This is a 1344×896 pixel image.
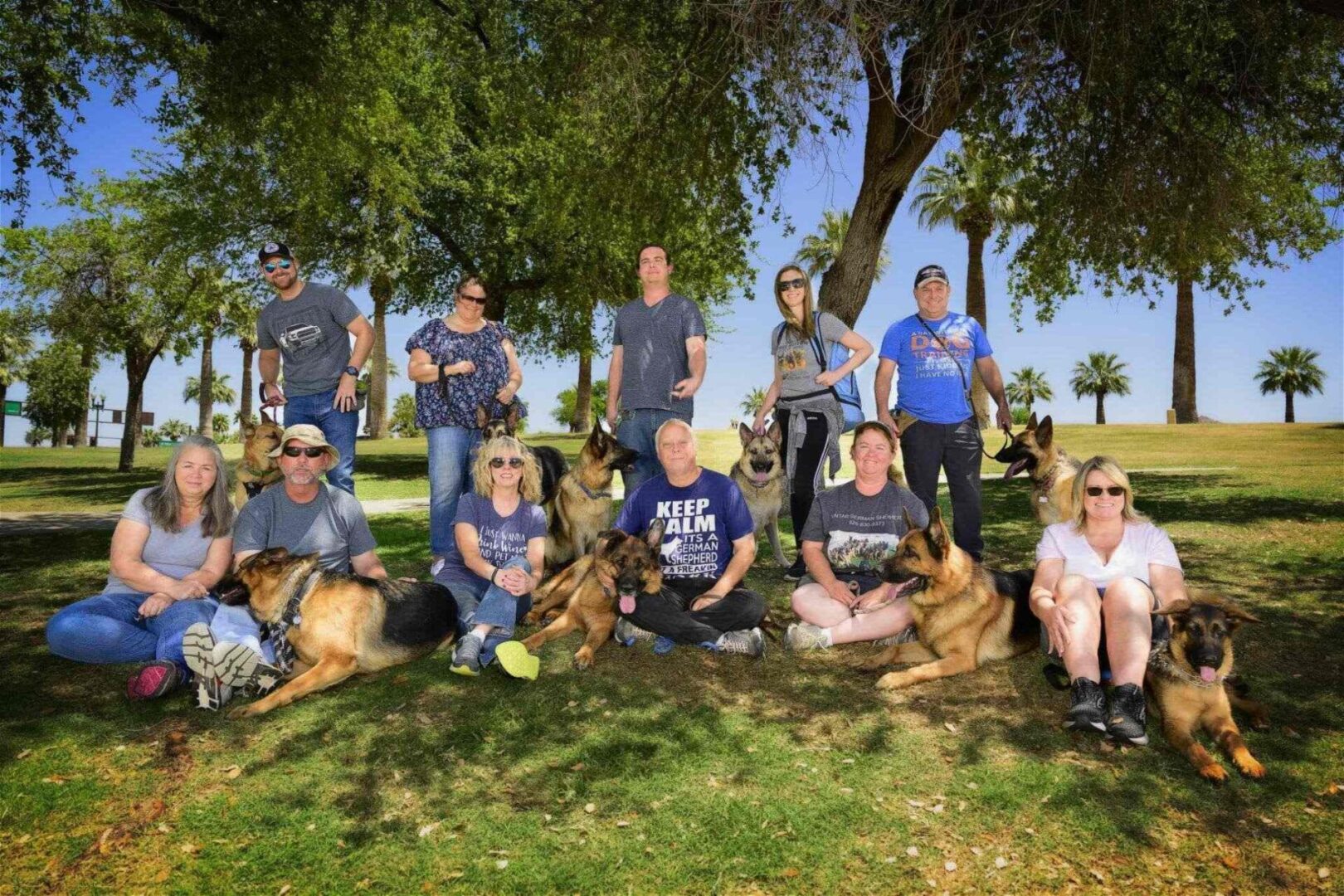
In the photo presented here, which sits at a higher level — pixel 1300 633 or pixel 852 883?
pixel 1300 633

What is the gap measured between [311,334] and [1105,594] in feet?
20.4

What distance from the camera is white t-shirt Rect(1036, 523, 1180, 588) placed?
4676 mm

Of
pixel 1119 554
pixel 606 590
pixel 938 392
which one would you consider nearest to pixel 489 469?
pixel 606 590

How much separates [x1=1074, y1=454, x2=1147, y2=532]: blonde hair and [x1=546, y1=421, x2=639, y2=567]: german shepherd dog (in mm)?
3417

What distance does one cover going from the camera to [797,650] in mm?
5777

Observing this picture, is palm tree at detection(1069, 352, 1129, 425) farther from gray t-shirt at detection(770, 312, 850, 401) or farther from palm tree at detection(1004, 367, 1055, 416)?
gray t-shirt at detection(770, 312, 850, 401)

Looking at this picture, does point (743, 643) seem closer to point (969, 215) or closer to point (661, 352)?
point (661, 352)

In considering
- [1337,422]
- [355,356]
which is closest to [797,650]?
[355,356]

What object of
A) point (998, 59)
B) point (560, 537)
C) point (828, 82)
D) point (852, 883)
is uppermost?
point (998, 59)

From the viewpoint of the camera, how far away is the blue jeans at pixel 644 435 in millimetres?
6871

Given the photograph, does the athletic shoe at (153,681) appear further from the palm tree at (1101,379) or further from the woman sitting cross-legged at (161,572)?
the palm tree at (1101,379)

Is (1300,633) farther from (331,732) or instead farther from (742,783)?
(331,732)

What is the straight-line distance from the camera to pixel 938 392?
6.82m

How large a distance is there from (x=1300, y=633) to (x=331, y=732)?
6.60 meters
